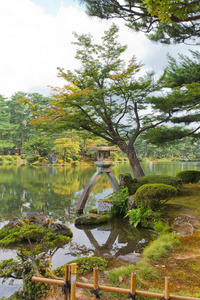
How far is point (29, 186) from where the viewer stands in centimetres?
1262

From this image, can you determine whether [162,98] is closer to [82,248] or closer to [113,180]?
[113,180]

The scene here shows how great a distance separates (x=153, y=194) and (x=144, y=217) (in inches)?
29.9

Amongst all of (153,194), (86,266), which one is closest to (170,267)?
(86,266)

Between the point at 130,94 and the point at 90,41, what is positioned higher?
the point at 90,41

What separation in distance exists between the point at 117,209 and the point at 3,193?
6240 mm

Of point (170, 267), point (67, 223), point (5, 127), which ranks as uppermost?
point (5, 127)

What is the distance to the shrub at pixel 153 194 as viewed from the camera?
5.52m

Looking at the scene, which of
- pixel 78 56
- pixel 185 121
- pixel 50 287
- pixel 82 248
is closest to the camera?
pixel 50 287

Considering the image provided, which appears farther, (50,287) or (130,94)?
(130,94)

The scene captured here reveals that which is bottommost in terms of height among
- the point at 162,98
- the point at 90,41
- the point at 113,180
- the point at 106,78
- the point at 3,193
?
the point at 3,193

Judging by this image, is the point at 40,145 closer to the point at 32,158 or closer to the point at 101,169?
the point at 32,158

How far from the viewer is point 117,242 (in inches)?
197

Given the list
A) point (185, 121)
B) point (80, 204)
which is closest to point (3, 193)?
point (80, 204)

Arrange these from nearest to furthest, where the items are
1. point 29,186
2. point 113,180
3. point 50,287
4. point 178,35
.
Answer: point 50,287 < point 178,35 < point 113,180 < point 29,186
